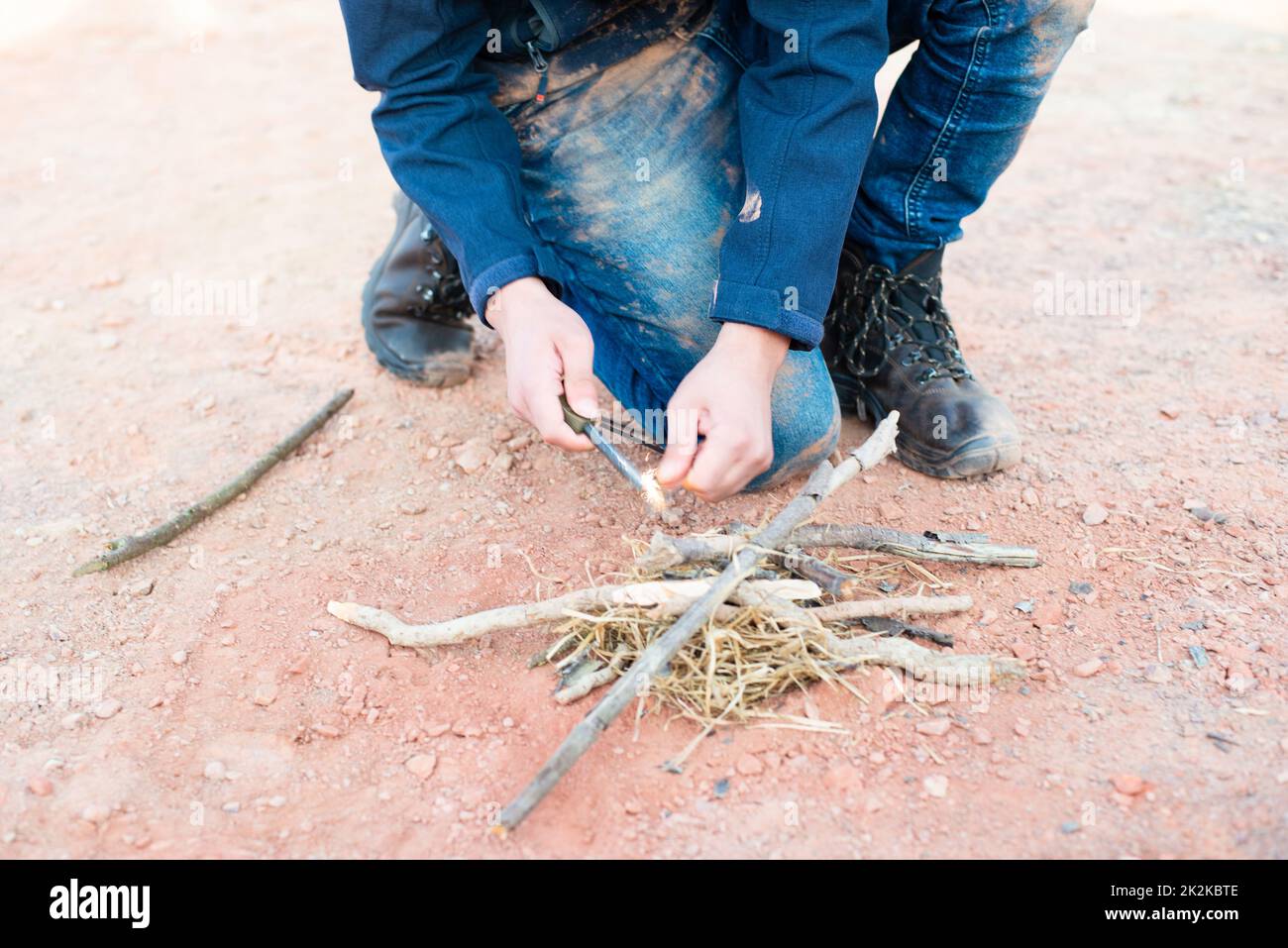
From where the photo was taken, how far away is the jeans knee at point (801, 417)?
2064 mm

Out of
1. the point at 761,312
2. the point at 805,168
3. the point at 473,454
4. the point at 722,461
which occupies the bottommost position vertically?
the point at 473,454

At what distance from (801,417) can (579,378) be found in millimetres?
560

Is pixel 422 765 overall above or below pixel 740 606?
below

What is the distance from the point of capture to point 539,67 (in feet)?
6.83

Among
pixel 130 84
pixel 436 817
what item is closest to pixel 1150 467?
pixel 436 817

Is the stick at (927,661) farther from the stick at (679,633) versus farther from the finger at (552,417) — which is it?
the finger at (552,417)

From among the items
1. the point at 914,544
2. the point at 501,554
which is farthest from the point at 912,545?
the point at 501,554

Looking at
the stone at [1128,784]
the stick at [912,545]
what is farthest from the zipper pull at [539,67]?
the stone at [1128,784]

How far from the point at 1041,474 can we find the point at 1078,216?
1578 millimetres

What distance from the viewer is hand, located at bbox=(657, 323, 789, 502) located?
5.16 feet

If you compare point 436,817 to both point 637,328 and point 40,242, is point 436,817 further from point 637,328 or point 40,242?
point 40,242

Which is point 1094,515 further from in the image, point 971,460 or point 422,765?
point 422,765

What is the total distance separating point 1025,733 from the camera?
1.56 metres

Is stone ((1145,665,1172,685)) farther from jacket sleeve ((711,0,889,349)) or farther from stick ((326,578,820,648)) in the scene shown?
jacket sleeve ((711,0,889,349))
